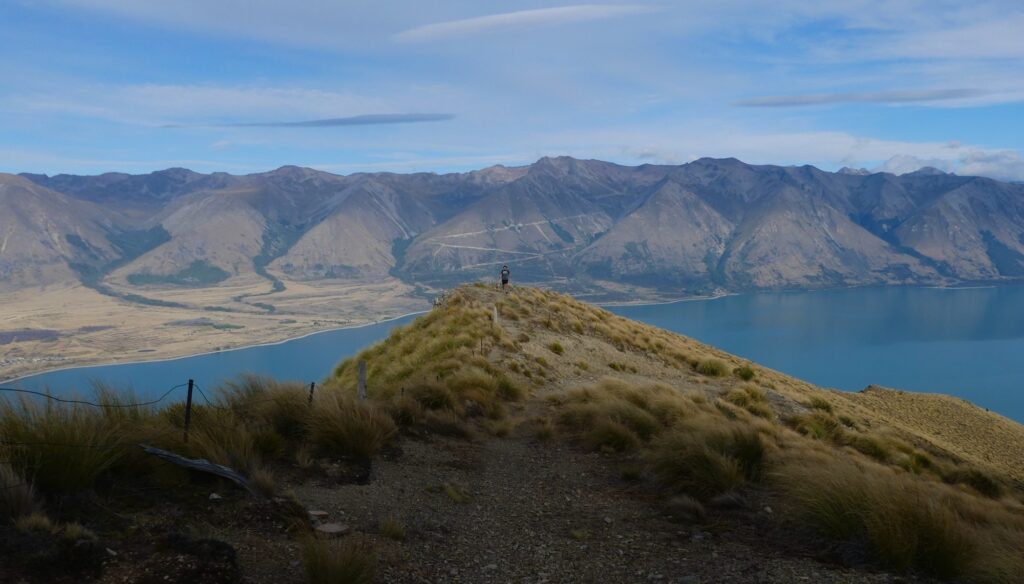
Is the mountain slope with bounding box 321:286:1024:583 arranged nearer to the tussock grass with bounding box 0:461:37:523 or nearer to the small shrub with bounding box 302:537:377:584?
the small shrub with bounding box 302:537:377:584

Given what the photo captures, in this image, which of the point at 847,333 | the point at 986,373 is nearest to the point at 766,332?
the point at 847,333

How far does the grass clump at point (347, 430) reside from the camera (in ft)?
27.6

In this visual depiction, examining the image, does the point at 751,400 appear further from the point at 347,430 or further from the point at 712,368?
the point at 347,430

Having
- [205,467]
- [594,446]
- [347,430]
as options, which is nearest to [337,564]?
[205,467]

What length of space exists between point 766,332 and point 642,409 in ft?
474

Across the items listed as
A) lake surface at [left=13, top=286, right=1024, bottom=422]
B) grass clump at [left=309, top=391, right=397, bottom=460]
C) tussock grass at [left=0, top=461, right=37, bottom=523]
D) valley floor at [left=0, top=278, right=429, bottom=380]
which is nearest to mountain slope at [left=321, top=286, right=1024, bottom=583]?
grass clump at [left=309, top=391, right=397, bottom=460]

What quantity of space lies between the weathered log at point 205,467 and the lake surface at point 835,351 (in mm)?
57307

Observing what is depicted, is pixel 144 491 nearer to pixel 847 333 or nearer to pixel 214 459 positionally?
pixel 214 459

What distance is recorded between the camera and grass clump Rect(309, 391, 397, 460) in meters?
8.42

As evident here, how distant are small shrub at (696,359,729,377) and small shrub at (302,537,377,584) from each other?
17.7 m

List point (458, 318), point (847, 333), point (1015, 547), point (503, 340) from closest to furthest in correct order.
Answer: point (1015, 547)
point (503, 340)
point (458, 318)
point (847, 333)

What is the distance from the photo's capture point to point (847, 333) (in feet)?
475

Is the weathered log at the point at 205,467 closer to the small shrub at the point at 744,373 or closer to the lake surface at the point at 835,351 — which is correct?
the small shrub at the point at 744,373

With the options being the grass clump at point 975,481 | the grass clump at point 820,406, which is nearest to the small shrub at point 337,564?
the grass clump at point 975,481
